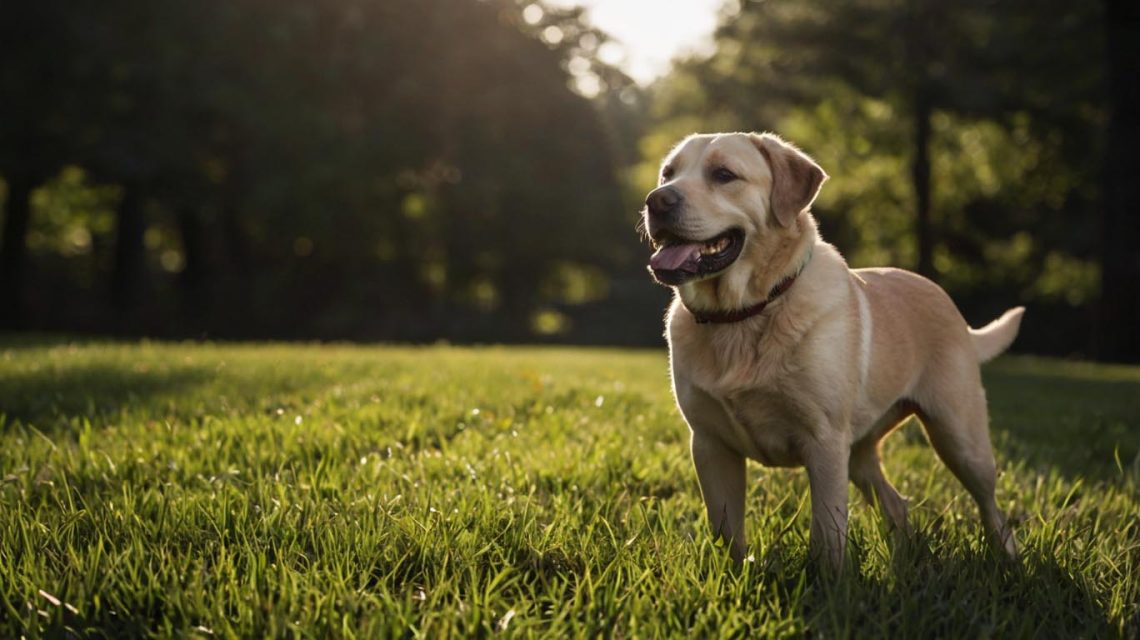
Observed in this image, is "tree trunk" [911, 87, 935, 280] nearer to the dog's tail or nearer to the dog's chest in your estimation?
the dog's tail

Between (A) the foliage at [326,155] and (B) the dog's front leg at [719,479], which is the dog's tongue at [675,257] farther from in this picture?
(A) the foliage at [326,155]

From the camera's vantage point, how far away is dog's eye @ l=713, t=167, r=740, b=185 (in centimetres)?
374

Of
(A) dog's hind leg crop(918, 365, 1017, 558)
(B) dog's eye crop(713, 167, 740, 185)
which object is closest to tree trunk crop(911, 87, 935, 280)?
(A) dog's hind leg crop(918, 365, 1017, 558)

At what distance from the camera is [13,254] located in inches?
859

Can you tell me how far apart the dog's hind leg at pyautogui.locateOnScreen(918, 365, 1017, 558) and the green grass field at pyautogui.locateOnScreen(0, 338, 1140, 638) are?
13 cm

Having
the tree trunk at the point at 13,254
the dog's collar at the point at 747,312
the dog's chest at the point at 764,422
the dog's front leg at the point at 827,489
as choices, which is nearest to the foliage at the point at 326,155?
the tree trunk at the point at 13,254

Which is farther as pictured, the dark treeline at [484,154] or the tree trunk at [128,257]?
the tree trunk at [128,257]

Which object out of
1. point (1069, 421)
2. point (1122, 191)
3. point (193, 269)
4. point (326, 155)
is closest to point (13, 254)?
point (193, 269)

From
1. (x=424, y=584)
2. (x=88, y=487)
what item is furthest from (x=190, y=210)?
(x=424, y=584)

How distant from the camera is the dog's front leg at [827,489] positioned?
3.20m

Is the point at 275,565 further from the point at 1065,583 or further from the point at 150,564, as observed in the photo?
the point at 1065,583

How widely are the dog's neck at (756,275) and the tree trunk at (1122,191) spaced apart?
44.3ft

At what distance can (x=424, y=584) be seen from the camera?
289 centimetres

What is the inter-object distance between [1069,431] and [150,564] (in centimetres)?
657
